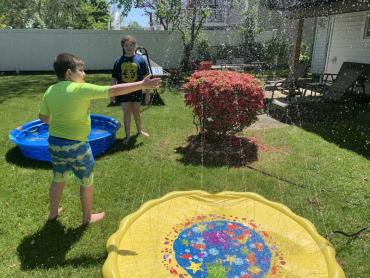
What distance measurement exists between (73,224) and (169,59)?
1418cm

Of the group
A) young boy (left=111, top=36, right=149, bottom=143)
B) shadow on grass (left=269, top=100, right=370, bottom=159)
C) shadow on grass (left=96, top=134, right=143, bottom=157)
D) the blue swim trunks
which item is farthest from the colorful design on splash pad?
shadow on grass (left=269, top=100, right=370, bottom=159)

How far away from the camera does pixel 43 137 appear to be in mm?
6188

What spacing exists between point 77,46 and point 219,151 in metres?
13.1

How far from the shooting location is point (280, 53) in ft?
64.2

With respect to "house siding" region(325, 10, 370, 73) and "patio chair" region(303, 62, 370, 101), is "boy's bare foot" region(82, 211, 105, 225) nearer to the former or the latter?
"patio chair" region(303, 62, 370, 101)

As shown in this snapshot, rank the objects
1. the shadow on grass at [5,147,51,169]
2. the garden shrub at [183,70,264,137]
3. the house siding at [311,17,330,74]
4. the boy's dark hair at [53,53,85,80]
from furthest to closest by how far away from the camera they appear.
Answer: the house siding at [311,17,330,74] → the garden shrub at [183,70,264,137] → the shadow on grass at [5,147,51,169] → the boy's dark hair at [53,53,85,80]

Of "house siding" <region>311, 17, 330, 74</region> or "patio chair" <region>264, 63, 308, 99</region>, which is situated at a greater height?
"house siding" <region>311, 17, 330, 74</region>

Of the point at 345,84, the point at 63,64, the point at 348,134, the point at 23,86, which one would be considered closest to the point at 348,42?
the point at 345,84

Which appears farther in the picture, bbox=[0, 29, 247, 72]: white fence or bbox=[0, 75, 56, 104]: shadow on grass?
bbox=[0, 29, 247, 72]: white fence

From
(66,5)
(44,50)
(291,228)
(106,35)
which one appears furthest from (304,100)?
(66,5)

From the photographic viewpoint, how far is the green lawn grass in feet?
10.5

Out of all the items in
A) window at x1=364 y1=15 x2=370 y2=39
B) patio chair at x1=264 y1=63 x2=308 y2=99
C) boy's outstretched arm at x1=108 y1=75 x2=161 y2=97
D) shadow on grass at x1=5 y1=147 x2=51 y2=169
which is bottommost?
shadow on grass at x1=5 y1=147 x2=51 y2=169

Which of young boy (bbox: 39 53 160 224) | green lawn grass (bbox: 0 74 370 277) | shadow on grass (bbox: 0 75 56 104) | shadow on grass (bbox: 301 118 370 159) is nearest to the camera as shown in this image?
young boy (bbox: 39 53 160 224)

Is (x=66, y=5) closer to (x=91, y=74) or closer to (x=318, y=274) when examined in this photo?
(x=91, y=74)
